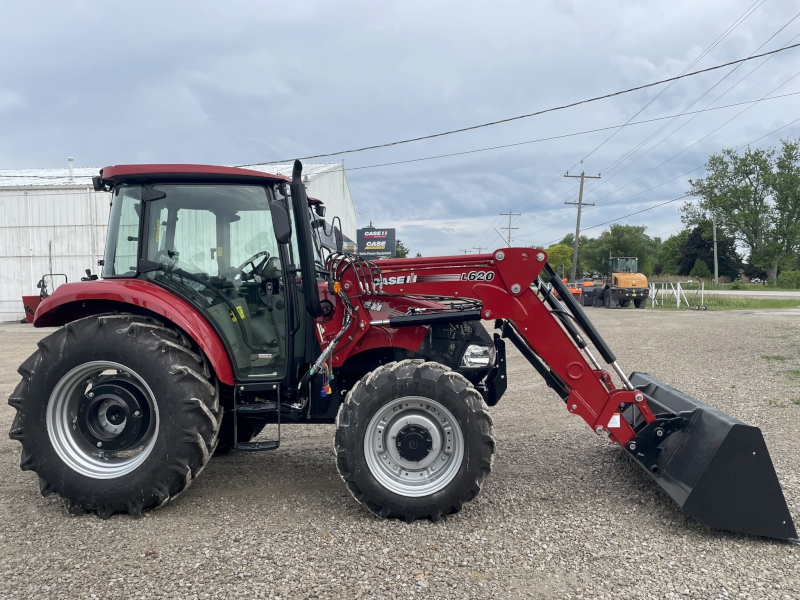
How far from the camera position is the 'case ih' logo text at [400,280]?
13.7 ft

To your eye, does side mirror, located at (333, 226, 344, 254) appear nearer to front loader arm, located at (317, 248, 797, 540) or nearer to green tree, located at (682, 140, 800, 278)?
front loader arm, located at (317, 248, 797, 540)

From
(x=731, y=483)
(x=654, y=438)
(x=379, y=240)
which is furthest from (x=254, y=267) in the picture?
(x=379, y=240)

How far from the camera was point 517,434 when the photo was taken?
5.88 meters

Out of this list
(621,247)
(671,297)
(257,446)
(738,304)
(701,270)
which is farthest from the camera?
(621,247)

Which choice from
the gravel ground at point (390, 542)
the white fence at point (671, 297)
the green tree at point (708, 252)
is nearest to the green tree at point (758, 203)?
the green tree at point (708, 252)

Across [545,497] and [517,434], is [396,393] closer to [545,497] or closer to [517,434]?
[545,497]

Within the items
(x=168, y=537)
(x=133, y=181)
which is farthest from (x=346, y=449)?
(x=133, y=181)

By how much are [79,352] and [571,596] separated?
3.24m

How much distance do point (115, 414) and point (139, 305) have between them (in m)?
0.80

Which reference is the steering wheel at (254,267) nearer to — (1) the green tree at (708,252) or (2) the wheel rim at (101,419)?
(2) the wheel rim at (101,419)

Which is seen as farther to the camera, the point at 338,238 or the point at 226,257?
the point at 338,238

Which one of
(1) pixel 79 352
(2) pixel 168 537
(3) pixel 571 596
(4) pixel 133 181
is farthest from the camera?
(4) pixel 133 181

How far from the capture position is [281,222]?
3.79 meters

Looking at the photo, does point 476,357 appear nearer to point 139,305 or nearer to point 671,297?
point 139,305
